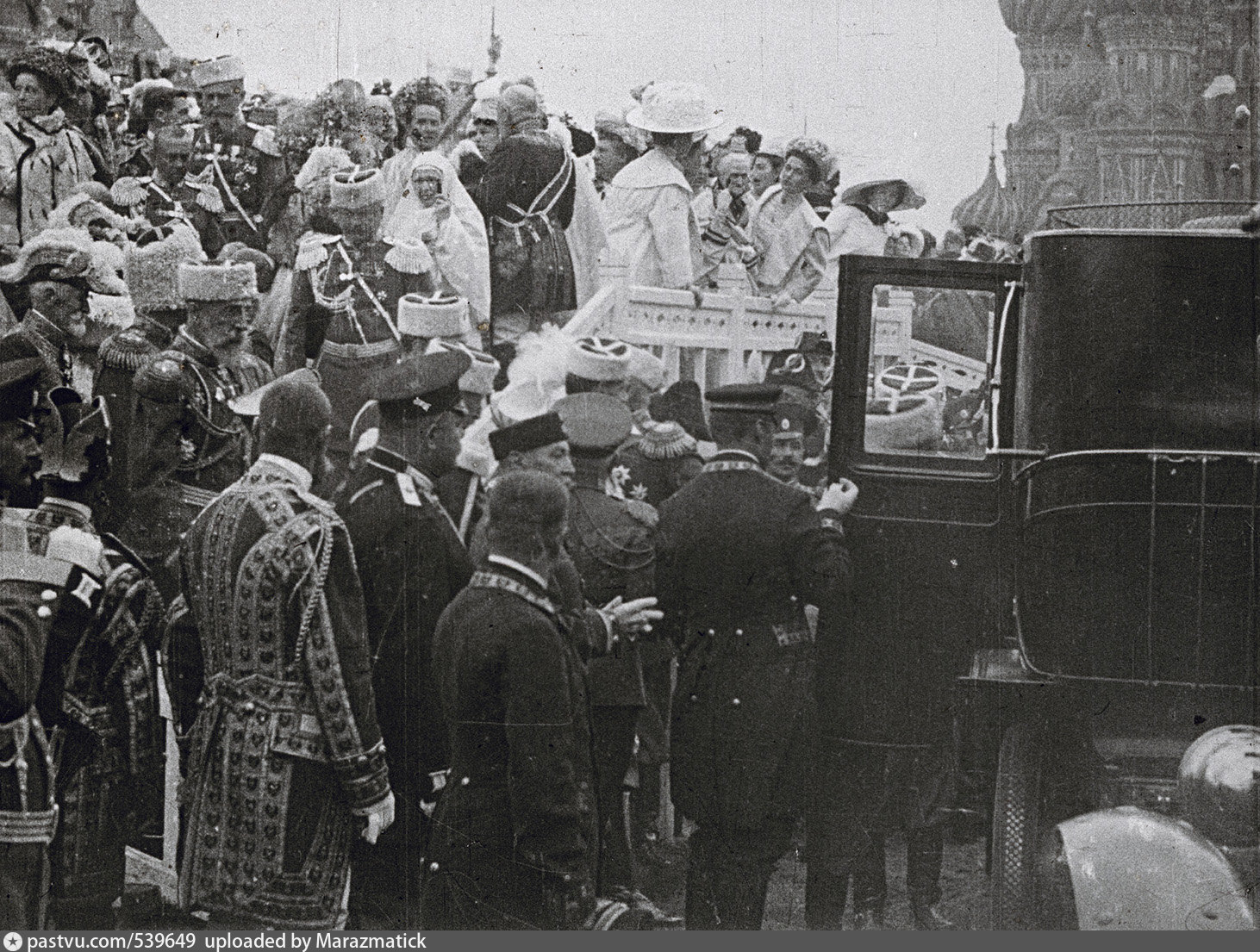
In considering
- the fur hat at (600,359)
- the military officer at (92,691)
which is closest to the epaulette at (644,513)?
the fur hat at (600,359)

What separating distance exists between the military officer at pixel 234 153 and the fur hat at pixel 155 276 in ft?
1.87

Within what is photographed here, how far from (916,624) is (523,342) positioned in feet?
5.96

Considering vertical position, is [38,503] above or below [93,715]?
above

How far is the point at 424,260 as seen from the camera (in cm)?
798

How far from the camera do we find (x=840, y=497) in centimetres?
737

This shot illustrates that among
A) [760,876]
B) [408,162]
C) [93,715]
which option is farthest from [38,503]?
[760,876]

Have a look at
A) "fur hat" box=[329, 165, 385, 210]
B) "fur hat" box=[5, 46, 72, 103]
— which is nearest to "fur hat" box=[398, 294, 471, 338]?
"fur hat" box=[329, 165, 385, 210]

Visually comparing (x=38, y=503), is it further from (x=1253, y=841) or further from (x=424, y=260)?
(x=1253, y=841)

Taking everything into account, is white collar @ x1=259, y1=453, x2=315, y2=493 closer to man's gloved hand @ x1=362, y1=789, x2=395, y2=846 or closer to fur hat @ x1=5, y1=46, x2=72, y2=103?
man's gloved hand @ x1=362, y1=789, x2=395, y2=846

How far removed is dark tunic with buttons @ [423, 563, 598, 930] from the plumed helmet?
2068 mm

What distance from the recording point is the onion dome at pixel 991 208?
7859 millimetres

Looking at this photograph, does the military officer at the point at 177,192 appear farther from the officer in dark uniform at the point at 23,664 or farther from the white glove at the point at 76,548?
the white glove at the point at 76,548

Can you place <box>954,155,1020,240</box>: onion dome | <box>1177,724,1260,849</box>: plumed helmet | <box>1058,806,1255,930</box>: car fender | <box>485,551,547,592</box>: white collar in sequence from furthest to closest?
<box>954,155,1020,240</box>: onion dome, <box>1177,724,1260,849</box>: plumed helmet, <box>1058,806,1255,930</box>: car fender, <box>485,551,547,592</box>: white collar

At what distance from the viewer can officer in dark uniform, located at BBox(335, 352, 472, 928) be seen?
7285mm
